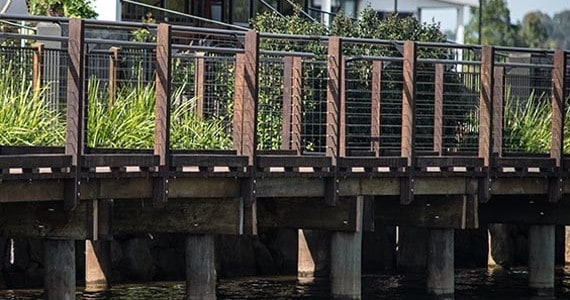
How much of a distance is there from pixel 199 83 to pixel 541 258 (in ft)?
22.2

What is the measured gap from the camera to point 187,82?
2280 centimetres

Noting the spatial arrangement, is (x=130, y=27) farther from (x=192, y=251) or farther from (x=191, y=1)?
(x=191, y=1)

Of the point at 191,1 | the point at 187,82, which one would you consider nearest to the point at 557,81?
the point at 187,82

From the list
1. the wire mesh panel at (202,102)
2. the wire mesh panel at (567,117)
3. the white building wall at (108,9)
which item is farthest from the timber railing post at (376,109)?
the white building wall at (108,9)

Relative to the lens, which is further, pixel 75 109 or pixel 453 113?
pixel 453 113

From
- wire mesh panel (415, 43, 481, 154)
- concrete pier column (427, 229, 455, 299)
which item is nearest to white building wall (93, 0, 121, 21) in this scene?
wire mesh panel (415, 43, 481, 154)

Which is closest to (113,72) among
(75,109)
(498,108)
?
(75,109)

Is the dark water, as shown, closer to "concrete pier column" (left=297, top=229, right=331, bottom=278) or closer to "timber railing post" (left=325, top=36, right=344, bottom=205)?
"concrete pier column" (left=297, top=229, right=331, bottom=278)

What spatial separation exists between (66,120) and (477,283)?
40.2 feet

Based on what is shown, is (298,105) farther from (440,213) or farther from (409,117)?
(440,213)

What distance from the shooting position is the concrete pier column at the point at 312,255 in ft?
93.9

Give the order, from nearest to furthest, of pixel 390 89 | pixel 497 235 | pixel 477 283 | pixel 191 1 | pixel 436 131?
pixel 436 131 < pixel 390 89 < pixel 477 283 < pixel 497 235 < pixel 191 1

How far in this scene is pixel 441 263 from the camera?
24375mm

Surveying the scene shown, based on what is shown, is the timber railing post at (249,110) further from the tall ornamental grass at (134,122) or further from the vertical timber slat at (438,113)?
the vertical timber slat at (438,113)
